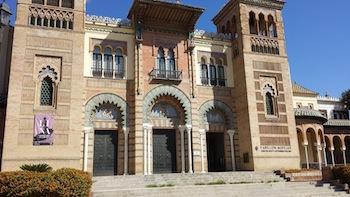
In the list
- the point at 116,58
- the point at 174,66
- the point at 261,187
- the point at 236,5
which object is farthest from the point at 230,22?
the point at 261,187

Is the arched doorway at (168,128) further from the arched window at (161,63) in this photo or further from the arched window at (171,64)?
the arched window at (171,64)

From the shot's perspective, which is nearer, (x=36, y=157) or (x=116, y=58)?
(x=36, y=157)

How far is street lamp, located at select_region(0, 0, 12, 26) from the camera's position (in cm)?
2427

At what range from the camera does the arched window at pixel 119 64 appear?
22031 mm

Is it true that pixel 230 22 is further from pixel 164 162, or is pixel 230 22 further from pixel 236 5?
pixel 164 162

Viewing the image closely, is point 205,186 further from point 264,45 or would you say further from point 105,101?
point 264,45

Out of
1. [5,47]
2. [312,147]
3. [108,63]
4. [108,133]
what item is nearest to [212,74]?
[108,63]

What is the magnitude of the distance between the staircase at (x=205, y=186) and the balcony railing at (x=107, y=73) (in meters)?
6.54

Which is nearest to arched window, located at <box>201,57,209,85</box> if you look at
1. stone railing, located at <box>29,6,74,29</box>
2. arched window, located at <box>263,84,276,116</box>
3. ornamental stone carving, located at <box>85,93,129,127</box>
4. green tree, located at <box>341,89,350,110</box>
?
arched window, located at <box>263,84,276,116</box>

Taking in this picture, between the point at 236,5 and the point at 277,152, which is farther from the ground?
the point at 236,5

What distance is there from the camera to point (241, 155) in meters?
23.1

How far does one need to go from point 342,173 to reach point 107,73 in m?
14.4

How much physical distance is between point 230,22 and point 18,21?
13.8 m

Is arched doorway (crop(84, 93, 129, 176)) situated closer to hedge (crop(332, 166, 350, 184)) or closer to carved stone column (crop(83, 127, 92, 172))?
carved stone column (crop(83, 127, 92, 172))
